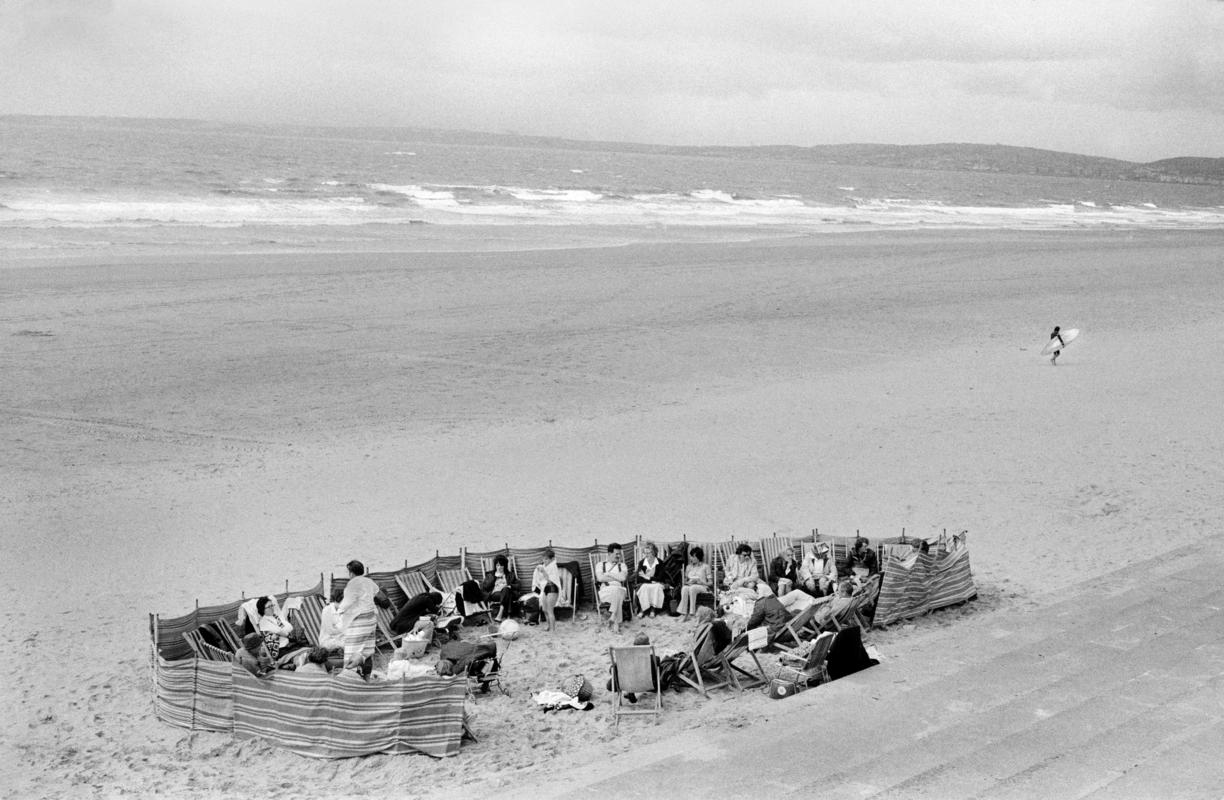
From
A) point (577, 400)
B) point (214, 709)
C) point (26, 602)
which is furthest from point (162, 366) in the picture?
point (214, 709)

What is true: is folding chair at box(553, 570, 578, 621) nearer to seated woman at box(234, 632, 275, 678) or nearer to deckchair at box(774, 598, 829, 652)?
deckchair at box(774, 598, 829, 652)

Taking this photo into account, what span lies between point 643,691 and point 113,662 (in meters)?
4.52

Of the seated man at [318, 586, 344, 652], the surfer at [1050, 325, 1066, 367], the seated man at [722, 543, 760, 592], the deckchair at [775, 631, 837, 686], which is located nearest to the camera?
the deckchair at [775, 631, 837, 686]

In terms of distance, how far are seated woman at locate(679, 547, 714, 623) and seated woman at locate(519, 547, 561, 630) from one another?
122 cm

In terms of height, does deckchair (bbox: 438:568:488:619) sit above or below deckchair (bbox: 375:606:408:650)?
above

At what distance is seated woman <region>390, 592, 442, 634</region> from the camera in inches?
413

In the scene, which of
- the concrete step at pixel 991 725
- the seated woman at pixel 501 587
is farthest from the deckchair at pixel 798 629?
the seated woman at pixel 501 587

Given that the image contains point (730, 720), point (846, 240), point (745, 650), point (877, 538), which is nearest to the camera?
point (730, 720)

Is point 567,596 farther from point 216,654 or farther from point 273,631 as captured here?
point 216,654

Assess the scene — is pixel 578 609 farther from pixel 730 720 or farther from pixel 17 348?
pixel 17 348

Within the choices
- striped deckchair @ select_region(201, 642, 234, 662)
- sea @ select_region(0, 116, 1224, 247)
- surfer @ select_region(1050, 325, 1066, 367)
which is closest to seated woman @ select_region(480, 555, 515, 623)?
striped deckchair @ select_region(201, 642, 234, 662)

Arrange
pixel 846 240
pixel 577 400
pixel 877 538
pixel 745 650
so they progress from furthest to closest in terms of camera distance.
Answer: pixel 846 240 < pixel 577 400 < pixel 877 538 < pixel 745 650

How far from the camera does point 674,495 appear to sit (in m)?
14.8

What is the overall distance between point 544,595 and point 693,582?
1515mm
